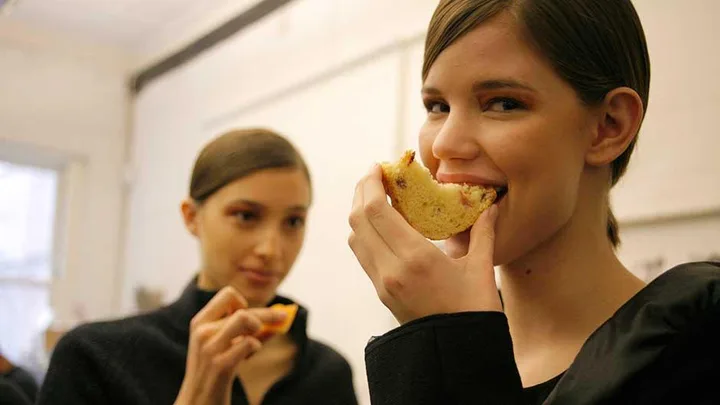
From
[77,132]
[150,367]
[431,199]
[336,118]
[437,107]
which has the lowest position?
[150,367]

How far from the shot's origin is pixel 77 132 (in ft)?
14.4

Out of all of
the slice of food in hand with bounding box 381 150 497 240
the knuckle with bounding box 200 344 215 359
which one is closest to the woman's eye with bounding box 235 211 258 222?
the knuckle with bounding box 200 344 215 359

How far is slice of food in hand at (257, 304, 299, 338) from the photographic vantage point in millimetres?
1347

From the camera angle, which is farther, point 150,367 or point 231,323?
point 150,367

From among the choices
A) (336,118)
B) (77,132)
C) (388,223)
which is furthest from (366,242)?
(77,132)

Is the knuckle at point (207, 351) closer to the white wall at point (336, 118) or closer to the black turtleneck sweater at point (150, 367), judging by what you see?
the black turtleneck sweater at point (150, 367)

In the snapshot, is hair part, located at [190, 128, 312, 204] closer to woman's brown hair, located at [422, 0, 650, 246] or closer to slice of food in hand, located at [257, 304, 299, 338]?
slice of food in hand, located at [257, 304, 299, 338]

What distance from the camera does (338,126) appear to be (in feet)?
9.28

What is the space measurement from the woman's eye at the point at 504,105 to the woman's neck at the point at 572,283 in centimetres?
15

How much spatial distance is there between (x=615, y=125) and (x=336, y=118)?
2.03 m

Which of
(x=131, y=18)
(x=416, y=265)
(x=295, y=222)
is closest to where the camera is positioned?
(x=416, y=265)

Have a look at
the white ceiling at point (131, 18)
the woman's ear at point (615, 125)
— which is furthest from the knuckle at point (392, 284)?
the white ceiling at point (131, 18)

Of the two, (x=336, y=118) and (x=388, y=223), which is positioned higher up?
(x=336, y=118)

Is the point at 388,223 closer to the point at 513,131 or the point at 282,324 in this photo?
the point at 513,131
